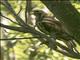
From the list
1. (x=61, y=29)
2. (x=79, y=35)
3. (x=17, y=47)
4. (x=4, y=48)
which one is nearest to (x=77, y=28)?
(x=79, y=35)

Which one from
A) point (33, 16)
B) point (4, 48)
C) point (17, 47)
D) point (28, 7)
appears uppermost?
point (28, 7)

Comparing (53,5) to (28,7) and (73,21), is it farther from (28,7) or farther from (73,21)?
(28,7)

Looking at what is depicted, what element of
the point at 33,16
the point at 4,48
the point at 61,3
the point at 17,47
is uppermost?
the point at 61,3

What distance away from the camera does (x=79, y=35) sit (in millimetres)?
1540

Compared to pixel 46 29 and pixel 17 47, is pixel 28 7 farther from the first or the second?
pixel 17 47

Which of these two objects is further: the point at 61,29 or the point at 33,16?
the point at 33,16

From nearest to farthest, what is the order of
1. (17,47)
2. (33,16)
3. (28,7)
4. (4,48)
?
(28,7), (33,16), (4,48), (17,47)

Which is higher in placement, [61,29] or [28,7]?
[28,7]

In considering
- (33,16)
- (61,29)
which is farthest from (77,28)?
(33,16)

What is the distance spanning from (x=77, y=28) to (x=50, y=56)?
1842 millimetres

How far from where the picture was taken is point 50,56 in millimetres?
3336

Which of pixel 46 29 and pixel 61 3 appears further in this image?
pixel 46 29

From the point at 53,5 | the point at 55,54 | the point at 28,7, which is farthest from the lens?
the point at 55,54

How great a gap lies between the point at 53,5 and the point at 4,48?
1184mm
